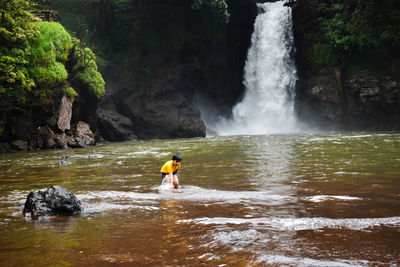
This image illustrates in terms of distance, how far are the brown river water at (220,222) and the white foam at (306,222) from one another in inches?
0.4

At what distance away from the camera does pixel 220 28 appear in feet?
116

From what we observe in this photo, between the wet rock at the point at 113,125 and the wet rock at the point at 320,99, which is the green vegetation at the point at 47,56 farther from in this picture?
the wet rock at the point at 320,99

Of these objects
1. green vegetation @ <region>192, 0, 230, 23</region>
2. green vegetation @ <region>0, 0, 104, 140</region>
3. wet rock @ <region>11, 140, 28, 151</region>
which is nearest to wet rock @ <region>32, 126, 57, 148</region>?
wet rock @ <region>11, 140, 28, 151</region>

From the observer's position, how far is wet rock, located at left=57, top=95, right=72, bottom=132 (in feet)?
70.8

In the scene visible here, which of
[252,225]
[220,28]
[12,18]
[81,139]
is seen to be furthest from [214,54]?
[252,225]

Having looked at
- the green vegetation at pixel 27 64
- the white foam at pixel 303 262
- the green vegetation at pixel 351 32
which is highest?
the green vegetation at pixel 351 32

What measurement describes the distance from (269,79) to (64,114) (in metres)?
20.9

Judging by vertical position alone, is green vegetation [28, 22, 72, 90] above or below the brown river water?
above

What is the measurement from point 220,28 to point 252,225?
1297 inches

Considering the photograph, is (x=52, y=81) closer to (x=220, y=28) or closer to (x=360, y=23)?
(x=220, y=28)

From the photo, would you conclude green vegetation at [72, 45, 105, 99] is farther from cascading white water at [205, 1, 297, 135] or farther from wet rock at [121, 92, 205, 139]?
cascading white water at [205, 1, 297, 135]

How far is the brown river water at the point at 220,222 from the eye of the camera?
10.9ft

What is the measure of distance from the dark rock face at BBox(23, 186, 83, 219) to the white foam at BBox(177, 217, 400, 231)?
5.20 ft

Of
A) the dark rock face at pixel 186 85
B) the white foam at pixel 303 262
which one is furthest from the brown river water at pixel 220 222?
the dark rock face at pixel 186 85
